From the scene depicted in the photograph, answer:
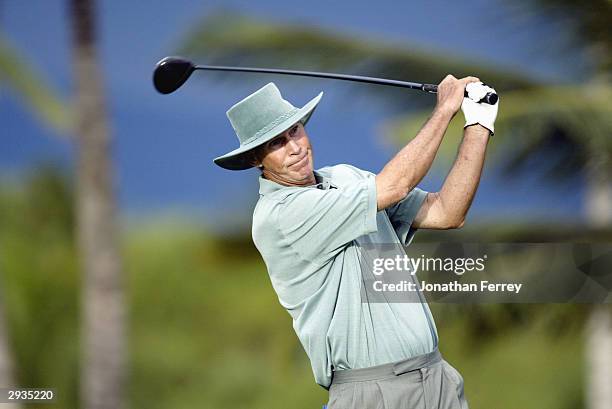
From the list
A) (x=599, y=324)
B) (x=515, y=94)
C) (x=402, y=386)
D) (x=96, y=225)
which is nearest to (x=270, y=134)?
(x=402, y=386)

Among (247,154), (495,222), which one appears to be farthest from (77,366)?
(247,154)

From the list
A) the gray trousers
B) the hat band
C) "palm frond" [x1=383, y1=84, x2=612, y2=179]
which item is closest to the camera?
the gray trousers

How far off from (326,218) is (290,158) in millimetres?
169

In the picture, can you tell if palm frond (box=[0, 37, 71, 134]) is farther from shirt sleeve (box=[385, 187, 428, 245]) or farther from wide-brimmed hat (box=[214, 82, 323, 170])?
shirt sleeve (box=[385, 187, 428, 245])

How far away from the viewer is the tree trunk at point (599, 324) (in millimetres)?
4512

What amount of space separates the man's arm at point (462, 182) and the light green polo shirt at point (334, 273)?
2.9 inches

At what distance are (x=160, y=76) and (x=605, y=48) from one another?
226cm

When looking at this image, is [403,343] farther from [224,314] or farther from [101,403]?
[224,314]

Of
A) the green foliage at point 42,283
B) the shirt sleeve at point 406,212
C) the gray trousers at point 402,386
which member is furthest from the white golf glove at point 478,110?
the green foliage at point 42,283

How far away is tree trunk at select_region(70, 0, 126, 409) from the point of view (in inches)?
157

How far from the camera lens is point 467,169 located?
Result: 2.29 metres

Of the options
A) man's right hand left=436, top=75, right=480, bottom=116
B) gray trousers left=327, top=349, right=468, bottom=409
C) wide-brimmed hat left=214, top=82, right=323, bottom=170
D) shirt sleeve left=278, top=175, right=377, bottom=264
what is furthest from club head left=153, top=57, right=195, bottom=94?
gray trousers left=327, top=349, right=468, bottom=409

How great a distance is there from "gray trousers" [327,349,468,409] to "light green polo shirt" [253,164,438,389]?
2cm

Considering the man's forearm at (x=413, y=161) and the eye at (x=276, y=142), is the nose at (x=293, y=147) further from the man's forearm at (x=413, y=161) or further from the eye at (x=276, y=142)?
the man's forearm at (x=413, y=161)
